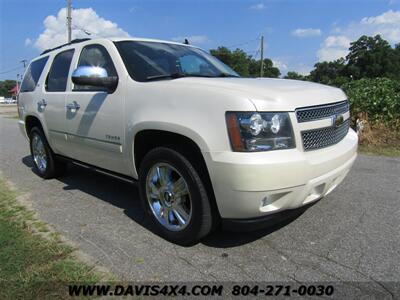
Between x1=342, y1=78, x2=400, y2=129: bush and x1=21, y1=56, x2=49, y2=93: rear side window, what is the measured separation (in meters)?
6.87

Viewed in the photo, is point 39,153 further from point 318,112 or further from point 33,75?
point 318,112

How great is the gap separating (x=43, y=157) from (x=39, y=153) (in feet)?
0.58

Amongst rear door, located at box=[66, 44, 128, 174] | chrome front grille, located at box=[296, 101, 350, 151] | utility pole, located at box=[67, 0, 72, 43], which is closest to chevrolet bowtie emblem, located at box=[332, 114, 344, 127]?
chrome front grille, located at box=[296, 101, 350, 151]

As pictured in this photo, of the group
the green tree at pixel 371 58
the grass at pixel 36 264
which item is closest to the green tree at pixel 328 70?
the green tree at pixel 371 58

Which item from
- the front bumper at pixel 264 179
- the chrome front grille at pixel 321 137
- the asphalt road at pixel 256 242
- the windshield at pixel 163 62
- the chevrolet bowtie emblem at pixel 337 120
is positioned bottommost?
the asphalt road at pixel 256 242

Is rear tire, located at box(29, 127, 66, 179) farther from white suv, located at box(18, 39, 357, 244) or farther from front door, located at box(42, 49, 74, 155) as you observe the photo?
white suv, located at box(18, 39, 357, 244)

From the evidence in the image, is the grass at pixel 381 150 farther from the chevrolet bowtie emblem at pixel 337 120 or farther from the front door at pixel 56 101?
the front door at pixel 56 101

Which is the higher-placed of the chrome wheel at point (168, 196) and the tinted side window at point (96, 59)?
the tinted side window at point (96, 59)

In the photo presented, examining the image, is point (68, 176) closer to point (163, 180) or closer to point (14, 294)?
point (163, 180)

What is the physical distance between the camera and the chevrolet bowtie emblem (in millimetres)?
3410

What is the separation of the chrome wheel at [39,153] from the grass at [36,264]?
1.97 m

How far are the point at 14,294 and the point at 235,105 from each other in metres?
2.09

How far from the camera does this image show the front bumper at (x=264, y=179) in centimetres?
283

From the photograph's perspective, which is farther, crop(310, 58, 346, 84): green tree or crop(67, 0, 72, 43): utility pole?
crop(310, 58, 346, 84): green tree
